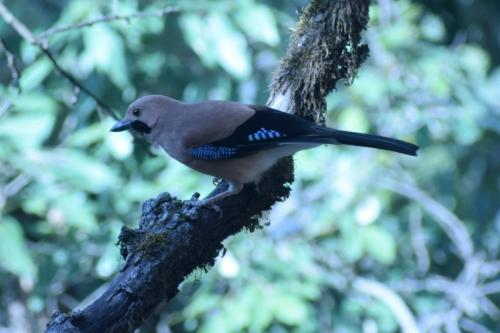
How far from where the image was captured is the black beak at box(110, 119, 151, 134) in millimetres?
5043

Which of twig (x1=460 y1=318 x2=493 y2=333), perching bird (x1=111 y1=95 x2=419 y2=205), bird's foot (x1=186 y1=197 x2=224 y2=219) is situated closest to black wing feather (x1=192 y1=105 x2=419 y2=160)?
perching bird (x1=111 y1=95 x2=419 y2=205)

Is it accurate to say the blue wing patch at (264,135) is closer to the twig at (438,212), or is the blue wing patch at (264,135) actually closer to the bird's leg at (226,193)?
the bird's leg at (226,193)

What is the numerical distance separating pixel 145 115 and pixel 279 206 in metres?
2.70

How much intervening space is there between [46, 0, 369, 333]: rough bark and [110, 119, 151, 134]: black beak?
2.23ft

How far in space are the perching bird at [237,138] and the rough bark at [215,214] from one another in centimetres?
11

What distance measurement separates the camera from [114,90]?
652 centimetres

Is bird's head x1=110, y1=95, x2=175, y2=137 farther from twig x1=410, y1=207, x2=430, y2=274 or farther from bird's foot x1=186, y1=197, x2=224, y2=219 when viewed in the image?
twig x1=410, y1=207, x2=430, y2=274

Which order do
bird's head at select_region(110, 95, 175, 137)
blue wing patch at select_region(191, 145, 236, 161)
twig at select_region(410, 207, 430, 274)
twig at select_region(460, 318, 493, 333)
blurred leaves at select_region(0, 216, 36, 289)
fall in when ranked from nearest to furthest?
blue wing patch at select_region(191, 145, 236, 161) < bird's head at select_region(110, 95, 175, 137) < blurred leaves at select_region(0, 216, 36, 289) < twig at select_region(460, 318, 493, 333) < twig at select_region(410, 207, 430, 274)

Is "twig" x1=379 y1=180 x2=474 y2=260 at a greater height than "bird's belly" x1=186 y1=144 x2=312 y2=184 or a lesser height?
greater

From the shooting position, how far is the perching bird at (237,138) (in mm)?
4410

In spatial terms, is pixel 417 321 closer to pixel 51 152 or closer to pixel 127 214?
pixel 127 214

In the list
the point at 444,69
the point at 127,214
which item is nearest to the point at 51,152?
the point at 127,214

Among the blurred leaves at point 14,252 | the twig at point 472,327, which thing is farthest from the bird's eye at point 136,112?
the twig at point 472,327

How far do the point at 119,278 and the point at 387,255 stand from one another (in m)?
3.45
